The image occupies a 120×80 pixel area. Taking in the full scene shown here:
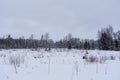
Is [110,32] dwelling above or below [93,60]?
above

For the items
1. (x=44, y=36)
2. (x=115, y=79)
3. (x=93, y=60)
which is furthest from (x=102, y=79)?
(x=44, y=36)

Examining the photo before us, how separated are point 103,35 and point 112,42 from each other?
6.49 metres

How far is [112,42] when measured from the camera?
151 ft

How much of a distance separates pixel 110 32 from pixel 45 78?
52169mm

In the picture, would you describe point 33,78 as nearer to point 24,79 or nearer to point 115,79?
point 24,79

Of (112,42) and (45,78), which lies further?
(112,42)

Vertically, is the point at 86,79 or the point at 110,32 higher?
the point at 110,32

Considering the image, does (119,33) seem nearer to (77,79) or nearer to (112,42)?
(112,42)

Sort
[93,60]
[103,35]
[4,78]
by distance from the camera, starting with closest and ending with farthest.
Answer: [4,78] < [93,60] < [103,35]

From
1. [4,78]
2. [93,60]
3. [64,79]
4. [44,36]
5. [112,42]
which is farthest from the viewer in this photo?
[44,36]

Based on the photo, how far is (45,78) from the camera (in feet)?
13.6

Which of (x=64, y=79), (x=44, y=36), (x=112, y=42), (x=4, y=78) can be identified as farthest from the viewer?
(x=44, y=36)

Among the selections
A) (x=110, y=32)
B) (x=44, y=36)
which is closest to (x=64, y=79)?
(x=110, y=32)

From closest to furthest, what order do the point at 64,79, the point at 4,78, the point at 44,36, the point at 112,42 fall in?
the point at 4,78, the point at 64,79, the point at 112,42, the point at 44,36
